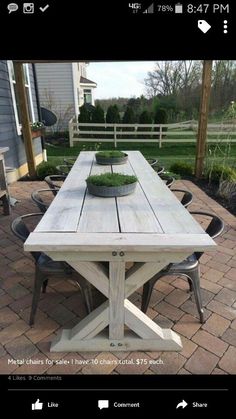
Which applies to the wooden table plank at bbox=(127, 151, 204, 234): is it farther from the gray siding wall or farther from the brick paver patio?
the gray siding wall

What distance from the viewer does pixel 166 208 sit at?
184cm

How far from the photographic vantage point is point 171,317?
1.94 metres

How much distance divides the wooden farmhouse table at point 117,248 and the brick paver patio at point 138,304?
0.25ft

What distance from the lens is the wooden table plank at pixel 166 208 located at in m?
1.52

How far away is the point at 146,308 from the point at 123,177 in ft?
3.10

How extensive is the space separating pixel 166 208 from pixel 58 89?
38.9ft

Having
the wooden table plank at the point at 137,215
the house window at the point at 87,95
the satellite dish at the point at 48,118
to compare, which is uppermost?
the house window at the point at 87,95

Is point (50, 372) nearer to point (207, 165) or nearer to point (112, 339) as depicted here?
point (112, 339)
